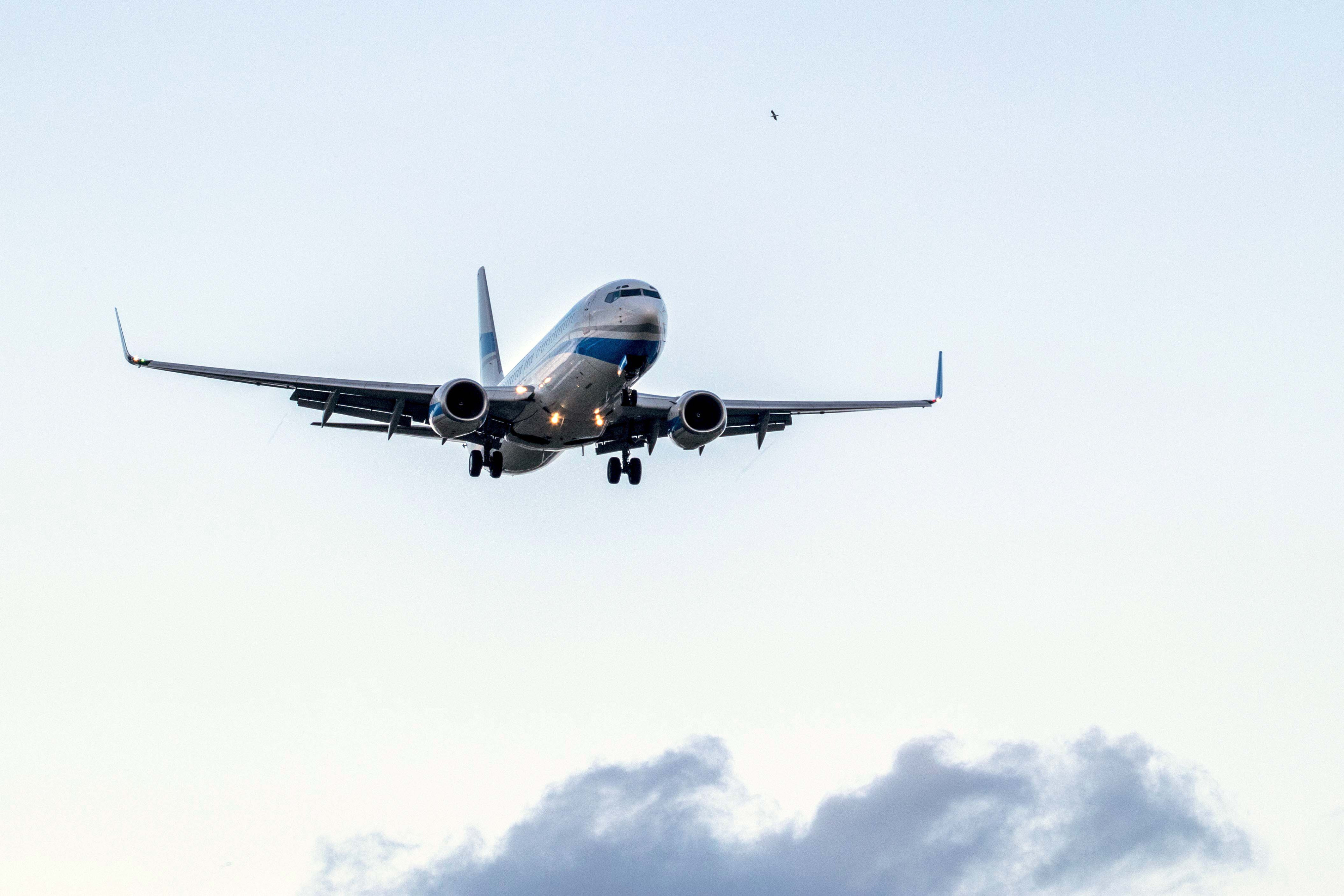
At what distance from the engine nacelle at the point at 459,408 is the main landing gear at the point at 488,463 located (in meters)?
4.49

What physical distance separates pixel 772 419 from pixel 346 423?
14351 mm

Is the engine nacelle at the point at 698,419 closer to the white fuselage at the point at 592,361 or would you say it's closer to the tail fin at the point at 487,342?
the white fuselage at the point at 592,361

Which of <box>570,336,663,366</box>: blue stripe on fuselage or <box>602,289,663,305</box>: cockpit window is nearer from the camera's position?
<box>570,336,663,366</box>: blue stripe on fuselage

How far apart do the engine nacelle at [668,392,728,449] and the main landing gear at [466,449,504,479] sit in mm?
5953

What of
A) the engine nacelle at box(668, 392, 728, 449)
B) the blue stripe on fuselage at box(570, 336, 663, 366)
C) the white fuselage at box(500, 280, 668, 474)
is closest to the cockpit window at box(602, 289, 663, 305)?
the white fuselage at box(500, 280, 668, 474)

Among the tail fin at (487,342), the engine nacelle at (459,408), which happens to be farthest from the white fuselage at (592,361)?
the tail fin at (487,342)

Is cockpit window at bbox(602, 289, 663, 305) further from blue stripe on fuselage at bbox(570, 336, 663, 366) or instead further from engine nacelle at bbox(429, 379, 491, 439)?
engine nacelle at bbox(429, 379, 491, 439)

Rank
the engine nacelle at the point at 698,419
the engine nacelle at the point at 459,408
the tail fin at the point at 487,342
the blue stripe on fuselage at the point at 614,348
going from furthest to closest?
1. the tail fin at the point at 487,342
2. the engine nacelle at the point at 698,419
3. the engine nacelle at the point at 459,408
4. the blue stripe on fuselage at the point at 614,348

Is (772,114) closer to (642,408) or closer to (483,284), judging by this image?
(642,408)

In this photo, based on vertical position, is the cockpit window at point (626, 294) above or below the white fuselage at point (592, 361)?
above

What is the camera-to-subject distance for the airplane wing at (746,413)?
48938 mm

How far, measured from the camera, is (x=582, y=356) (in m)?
45.0

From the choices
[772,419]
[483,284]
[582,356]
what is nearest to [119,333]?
[582,356]

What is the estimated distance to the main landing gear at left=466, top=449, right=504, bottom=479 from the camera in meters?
50.2
